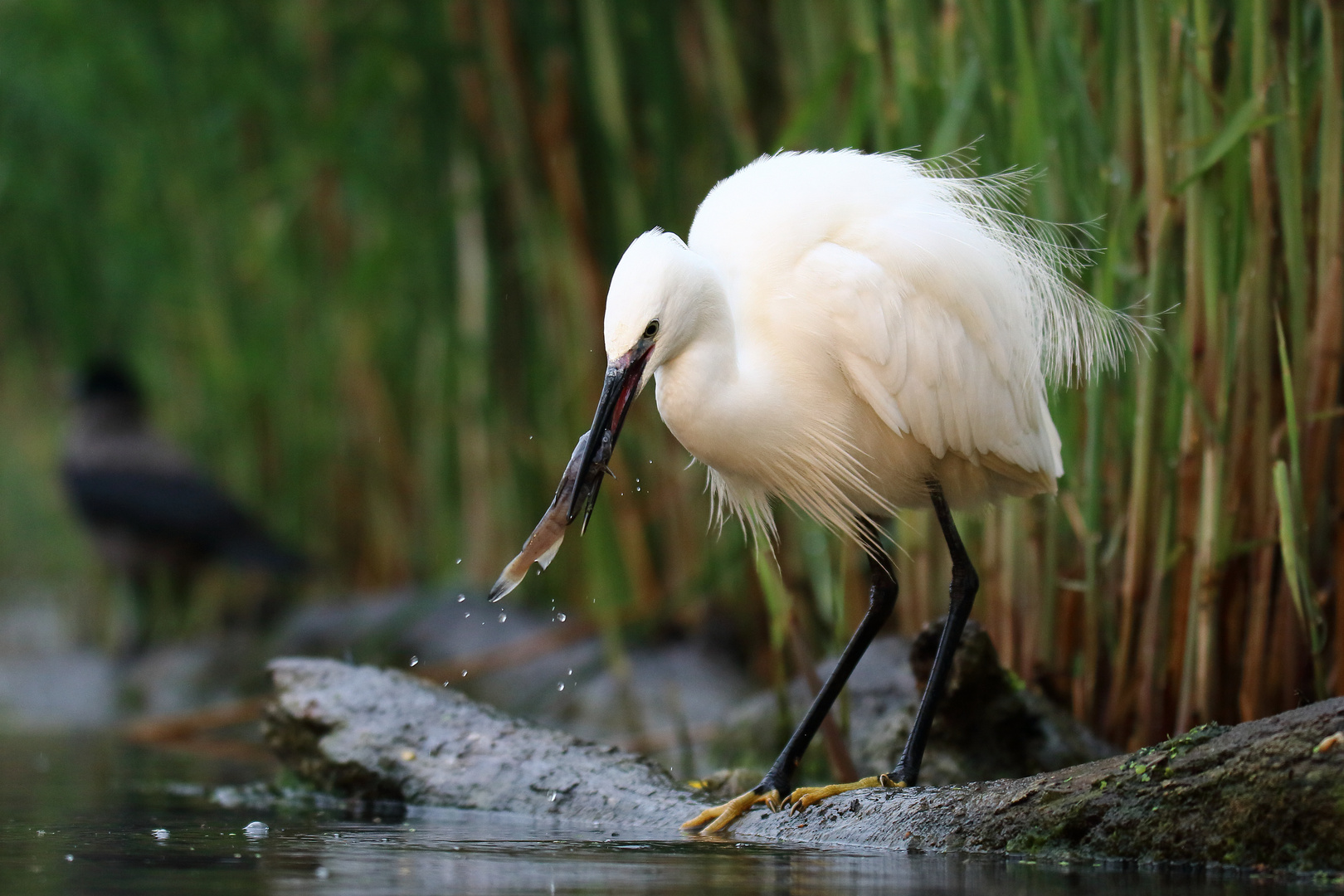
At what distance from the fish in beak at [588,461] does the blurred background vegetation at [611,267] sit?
2.78 ft

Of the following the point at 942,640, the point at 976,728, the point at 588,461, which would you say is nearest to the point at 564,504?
the point at 588,461

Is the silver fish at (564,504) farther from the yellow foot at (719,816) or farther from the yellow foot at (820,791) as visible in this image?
the yellow foot at (820,791)

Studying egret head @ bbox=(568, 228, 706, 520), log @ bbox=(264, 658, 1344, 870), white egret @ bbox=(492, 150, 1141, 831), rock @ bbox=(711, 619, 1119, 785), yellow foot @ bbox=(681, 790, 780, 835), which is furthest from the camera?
rock @ bbox=(711, 619, 1119, 785)

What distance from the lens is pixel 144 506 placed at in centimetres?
859

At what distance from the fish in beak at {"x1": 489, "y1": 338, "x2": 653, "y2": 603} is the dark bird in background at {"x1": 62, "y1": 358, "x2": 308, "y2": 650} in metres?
5.26

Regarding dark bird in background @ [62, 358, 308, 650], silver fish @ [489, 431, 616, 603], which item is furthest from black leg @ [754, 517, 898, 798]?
dark bird in background @ [62, 358, 308, 650]

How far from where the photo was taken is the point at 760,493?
353cm

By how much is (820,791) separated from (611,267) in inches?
118

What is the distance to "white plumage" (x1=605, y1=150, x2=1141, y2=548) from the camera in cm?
323

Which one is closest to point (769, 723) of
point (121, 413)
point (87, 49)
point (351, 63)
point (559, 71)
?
point (559, 71)

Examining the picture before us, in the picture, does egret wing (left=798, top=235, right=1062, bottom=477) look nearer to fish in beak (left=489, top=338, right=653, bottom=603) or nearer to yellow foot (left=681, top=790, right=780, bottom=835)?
fish in beak (left=489, top=338, right=653, bottom=603)

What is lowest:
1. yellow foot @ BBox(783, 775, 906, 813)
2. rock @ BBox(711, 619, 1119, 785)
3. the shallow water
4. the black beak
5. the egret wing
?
the shallow water

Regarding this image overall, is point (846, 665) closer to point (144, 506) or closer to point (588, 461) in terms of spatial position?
point (588, 461)

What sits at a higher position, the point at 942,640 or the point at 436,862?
the point at 942,640
